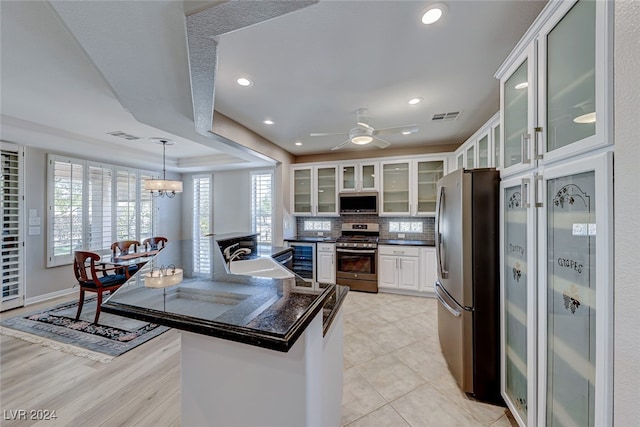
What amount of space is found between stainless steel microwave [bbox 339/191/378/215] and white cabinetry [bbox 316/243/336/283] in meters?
0.77

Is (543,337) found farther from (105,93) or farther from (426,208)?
(105,93)

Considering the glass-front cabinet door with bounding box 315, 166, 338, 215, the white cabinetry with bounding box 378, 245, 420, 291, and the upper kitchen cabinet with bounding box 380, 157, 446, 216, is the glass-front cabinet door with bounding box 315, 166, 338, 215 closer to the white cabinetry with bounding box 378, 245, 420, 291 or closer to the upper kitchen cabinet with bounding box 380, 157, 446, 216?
the upper kitchen cabinet with bounding box 380, 157, 446, 216

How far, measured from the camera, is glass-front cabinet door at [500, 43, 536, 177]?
140 centimetres

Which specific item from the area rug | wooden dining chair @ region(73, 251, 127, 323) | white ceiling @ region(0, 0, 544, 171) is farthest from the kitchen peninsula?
wooden dining chair @ region(73, 251, 127, 323)

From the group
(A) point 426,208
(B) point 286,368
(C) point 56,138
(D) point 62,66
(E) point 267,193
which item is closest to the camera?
(B) point 286,368

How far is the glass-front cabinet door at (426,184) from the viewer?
14.5 ft

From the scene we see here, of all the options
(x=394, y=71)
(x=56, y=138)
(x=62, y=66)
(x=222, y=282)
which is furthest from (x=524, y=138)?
(x=56, y=138)

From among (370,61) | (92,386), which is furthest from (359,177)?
(92,386)

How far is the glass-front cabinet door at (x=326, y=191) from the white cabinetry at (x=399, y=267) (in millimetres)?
1317

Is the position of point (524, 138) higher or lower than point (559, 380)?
higher

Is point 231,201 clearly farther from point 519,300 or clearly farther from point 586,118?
point 586,118

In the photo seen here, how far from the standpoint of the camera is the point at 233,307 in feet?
3.18

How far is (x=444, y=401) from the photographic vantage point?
191 cm

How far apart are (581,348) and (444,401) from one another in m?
1.19
